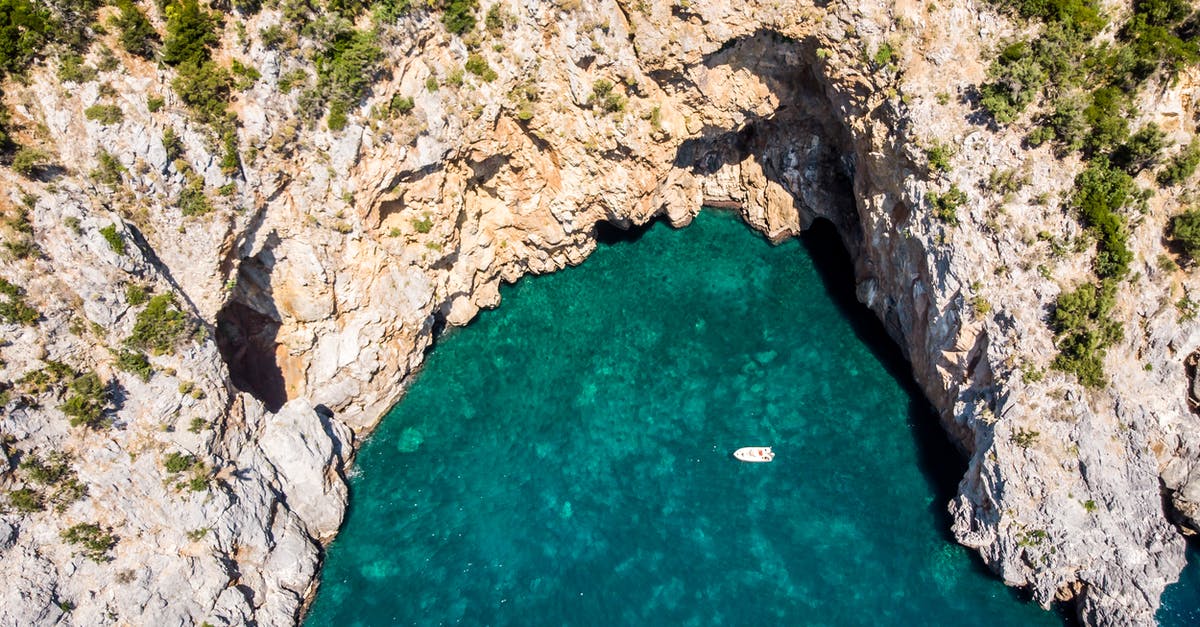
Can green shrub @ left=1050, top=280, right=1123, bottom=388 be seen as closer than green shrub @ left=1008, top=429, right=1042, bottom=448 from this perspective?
Yes

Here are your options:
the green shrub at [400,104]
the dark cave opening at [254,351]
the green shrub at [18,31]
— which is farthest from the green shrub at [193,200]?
the green shrub at [400,104]

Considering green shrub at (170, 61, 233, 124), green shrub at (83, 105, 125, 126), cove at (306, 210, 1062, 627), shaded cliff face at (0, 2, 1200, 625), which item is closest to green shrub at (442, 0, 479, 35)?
shaded cliff face at (0, 2, 1200, 625)

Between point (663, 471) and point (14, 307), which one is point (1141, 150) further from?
point (14, 307)

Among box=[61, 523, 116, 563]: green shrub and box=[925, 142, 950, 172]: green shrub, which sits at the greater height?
box=[925, 142, 950, 172]: green shrub

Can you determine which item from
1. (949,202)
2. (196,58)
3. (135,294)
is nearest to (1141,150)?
(949,202)

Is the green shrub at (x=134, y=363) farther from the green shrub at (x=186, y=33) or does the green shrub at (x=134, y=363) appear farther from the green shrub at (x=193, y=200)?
the green shrub at (x=186, y=33)

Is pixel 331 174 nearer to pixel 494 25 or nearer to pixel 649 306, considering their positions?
pixel 494 25

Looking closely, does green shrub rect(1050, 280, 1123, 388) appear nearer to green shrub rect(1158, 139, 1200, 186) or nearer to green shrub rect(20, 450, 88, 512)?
green shrub rect(1158, 139, 1200, 186)
